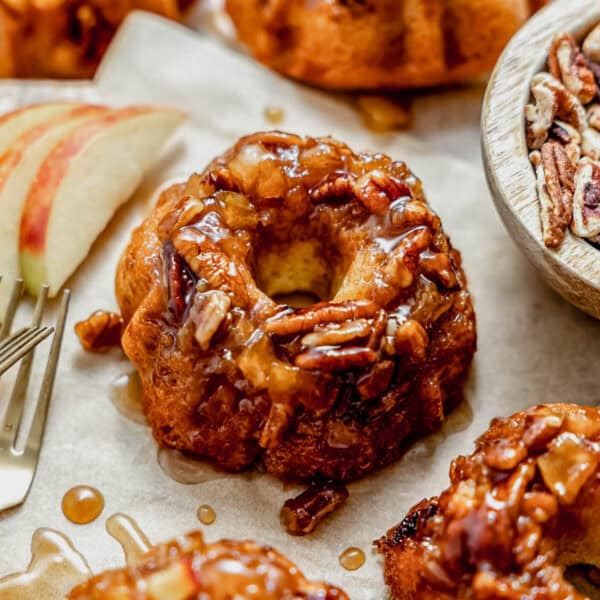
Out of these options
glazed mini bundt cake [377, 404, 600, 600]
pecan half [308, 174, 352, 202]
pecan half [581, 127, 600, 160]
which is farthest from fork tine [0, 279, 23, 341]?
pecan half [581, 127, 600, 160]

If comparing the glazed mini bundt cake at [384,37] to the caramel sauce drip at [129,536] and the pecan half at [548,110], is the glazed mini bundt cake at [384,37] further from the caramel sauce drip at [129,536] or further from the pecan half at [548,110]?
the caramel sauce drip at [129,536]

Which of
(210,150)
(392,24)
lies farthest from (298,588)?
(392,24)

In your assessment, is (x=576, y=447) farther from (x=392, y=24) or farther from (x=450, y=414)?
(x=392, y=24)

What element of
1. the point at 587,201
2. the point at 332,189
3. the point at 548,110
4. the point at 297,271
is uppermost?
the point at 548,110

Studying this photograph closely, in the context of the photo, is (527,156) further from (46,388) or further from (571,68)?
(46,388)

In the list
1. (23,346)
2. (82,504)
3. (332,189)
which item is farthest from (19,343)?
(332,189)

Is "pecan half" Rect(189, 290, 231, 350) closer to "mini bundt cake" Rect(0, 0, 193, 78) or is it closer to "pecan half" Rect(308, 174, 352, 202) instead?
"pecan half" Rect(308, 174, 352, 202)
